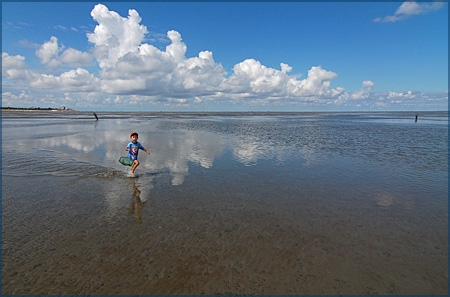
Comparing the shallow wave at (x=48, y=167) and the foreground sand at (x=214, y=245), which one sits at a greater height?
the shallow wave at (x=48, y=167)

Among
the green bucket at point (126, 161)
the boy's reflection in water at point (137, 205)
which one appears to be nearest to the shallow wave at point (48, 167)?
the green bucket at point (126, 161)

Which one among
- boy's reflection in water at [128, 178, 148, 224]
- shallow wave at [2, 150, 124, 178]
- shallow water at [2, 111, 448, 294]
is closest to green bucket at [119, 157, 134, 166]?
shallow wave at [2, 150, 124, 178]

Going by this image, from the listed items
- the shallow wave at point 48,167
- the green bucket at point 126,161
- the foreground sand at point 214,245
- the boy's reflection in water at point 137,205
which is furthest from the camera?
the green bucket at point 126,161

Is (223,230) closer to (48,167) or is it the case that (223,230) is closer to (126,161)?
(126,161)

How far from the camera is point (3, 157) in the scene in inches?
592

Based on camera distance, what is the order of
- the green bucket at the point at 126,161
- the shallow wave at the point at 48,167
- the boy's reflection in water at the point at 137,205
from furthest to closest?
the green bucket at the point at 126,161 → the shallow wave at the point at 48,167 → the boy's reflection in water at the point at 137,205

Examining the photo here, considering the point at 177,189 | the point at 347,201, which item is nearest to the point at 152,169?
the point at 177,189

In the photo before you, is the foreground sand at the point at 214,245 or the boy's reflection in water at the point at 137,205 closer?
the foreground sand at the point at 214,245

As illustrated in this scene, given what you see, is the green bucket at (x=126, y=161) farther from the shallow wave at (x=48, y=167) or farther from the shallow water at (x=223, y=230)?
the shallow water at (x=223, y=230)

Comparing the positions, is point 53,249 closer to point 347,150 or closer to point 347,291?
point 347,291

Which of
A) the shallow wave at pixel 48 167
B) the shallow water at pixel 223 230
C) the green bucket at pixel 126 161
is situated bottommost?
the shallow water at pixel 223 230

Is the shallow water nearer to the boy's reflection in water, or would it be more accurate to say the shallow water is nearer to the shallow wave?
the boy's reflection in water

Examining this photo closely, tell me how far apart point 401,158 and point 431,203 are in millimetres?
8789

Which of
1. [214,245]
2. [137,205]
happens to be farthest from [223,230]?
[137,205]
